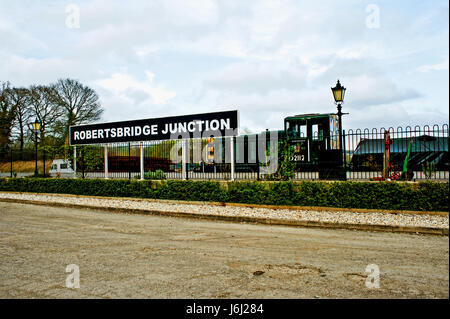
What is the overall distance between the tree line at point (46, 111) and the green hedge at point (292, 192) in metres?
30.5

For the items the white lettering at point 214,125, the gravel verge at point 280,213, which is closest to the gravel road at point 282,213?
the gravel verge at point 280,213

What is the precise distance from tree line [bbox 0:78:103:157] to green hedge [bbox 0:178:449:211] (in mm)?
30476

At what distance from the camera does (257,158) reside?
46.1 feet

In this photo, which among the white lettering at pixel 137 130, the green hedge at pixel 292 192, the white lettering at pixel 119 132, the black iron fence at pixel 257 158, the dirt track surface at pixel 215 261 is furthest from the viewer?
the white lettering at pixel 119 132

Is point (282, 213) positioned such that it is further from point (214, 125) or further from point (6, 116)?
point (6, 116)

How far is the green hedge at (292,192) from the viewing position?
9.59m

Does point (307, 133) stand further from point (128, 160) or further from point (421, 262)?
point (421, 262)

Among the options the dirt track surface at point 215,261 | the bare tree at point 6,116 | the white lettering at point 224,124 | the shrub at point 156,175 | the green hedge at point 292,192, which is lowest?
the dirt track surface at point 215,261

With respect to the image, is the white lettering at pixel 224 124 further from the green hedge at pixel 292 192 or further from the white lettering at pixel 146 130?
the white lettering at pixel 146 130

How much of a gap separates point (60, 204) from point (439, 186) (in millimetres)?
Answer: 13440

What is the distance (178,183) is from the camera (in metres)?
13.5

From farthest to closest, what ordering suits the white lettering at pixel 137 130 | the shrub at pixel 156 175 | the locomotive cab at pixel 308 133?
the locomotive cab at pixel 308 133
the shrub at pixel 156 175
the white lettering at pixel 137 130
